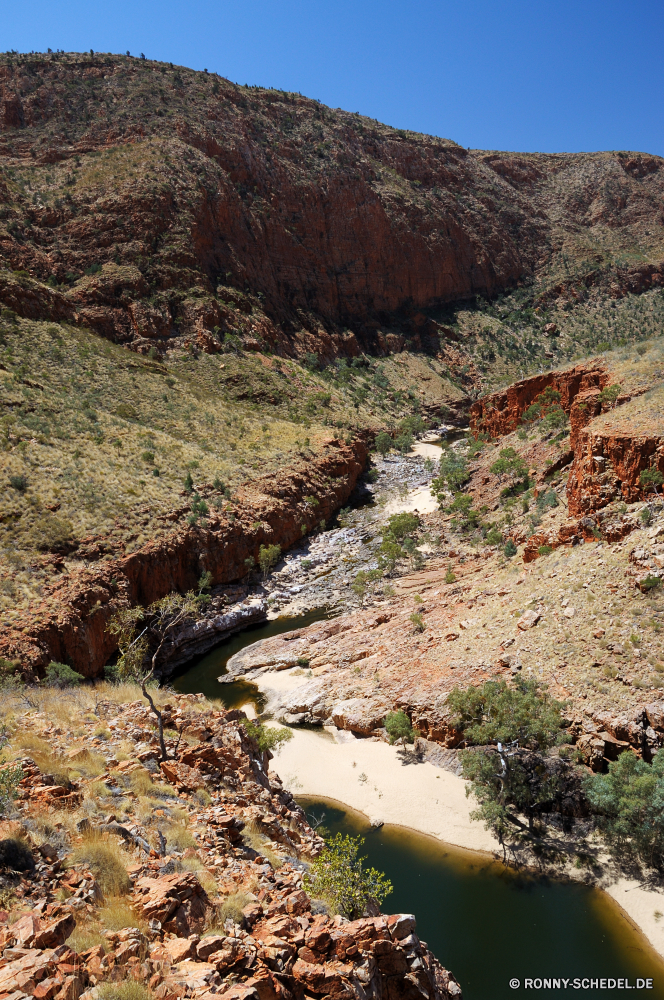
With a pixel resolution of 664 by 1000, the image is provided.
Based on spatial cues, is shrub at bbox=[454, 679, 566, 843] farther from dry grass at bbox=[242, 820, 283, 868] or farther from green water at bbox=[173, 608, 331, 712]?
green water at bbox=[173, 608, 331, 712]

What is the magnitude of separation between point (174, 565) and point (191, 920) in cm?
2673

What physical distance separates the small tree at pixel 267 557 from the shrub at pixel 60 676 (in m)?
16.9

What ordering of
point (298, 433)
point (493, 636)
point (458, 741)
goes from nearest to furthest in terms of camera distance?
Answer: point (458, 741)
point (493, 636)
point (298, 433)

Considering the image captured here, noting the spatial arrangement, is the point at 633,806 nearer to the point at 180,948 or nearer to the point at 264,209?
the point at 180,948

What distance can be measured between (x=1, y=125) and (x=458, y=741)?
92.5 meters

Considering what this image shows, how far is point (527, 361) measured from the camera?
99.4 m

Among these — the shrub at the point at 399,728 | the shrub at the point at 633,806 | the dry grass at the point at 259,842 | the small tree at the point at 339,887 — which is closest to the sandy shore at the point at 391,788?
the shrub at the point at 399,728

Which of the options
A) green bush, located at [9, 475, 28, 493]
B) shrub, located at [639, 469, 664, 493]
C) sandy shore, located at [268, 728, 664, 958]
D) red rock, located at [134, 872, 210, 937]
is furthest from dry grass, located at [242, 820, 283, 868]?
green bush, located at [9, 475, 28, 493]

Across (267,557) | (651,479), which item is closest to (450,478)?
(267,557)

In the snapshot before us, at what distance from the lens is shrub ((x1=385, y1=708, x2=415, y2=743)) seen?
20328mm

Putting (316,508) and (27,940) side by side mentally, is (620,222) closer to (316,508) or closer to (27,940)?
(316,508)

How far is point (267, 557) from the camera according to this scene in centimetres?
3800

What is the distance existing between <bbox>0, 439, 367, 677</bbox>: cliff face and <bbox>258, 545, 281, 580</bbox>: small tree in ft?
2.72

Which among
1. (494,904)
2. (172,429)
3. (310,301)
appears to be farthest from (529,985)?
(310,301)
